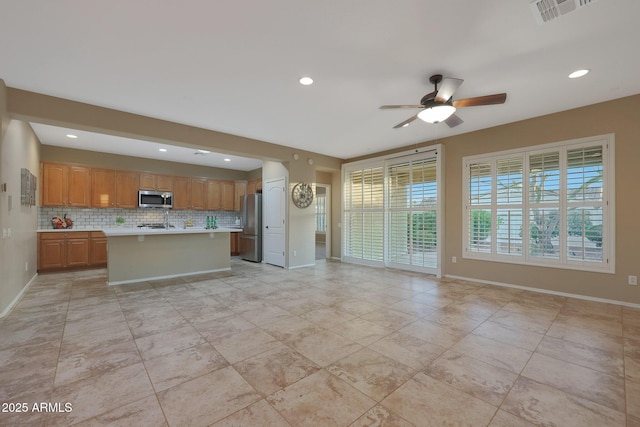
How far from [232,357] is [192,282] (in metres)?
2.94

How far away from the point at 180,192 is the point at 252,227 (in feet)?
7.52

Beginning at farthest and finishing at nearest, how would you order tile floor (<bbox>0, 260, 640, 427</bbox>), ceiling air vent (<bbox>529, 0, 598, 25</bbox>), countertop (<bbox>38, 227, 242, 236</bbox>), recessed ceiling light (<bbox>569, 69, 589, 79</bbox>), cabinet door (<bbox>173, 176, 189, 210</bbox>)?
cabinet door (<bbox>173, 176, 189, 210</bbox>)
countertop (<bbox>38, 227, 242, 236</bbox>)
recessed ceiling light (<bbox>569, 69, 589, 79</bbox>)
ceiling air vent (<bbox>529, 0, 598, 25</bbox>)
tile floor (<bbox>0, 260, 640, 427</bbox>)

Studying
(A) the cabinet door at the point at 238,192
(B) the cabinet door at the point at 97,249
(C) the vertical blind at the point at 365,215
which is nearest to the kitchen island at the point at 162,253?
(B) the cabinet door at the point at 97,249

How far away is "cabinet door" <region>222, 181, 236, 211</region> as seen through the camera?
27.2 feet

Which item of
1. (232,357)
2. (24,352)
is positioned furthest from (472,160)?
(24,352)

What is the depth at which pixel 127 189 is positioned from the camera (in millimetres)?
6695

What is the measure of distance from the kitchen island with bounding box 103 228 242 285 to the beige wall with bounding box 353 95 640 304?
4837 mm

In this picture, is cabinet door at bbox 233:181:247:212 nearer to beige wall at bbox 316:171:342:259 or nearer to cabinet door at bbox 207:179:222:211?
cabinet door at bbox 207:179:222:211

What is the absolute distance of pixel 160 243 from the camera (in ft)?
16.7

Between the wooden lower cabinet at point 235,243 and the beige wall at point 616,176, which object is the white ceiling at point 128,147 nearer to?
the wooden lower cabinet at point 235,243

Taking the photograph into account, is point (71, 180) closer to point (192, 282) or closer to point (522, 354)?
point (192, 282)

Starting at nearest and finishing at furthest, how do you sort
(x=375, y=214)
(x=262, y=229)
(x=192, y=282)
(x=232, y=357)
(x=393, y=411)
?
(x=393, y=411) < (x=232, y=357) < (x=192, y=282) < (x=375, y=214) < (x=262, y=229)

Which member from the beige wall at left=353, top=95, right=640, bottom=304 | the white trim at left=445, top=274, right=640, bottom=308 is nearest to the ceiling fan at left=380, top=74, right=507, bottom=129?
the beige wall at left=353, top=95, right=640, bottom=304

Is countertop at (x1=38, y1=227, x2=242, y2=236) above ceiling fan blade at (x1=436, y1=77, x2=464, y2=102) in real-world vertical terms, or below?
below
